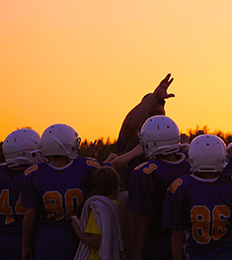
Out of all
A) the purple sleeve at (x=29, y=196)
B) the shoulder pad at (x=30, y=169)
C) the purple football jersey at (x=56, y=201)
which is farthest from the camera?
the shoulder pad at (x=30, y=169)

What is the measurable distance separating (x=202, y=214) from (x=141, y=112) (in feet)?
7.47

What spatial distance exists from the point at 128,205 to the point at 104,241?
0.47 metres

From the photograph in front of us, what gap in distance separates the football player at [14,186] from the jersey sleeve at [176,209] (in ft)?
6.35

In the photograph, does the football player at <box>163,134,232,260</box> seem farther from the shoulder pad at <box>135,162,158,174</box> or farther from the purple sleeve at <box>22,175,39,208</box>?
the purple sleeve at <box>22,175,39,208</box>

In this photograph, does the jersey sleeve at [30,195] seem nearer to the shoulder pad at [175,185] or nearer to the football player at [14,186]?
the football player at [14,186]

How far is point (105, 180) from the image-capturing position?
6434 millimetres

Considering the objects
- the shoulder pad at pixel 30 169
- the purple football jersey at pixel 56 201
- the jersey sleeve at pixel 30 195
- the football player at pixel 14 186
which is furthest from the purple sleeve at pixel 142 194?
the football player at pixel 14 186

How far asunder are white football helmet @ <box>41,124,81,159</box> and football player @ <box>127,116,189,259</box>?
0.94 m

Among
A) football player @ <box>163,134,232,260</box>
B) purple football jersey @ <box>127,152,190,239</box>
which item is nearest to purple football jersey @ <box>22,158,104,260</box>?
purple football jersey @ <box>127,152,190,239</box>

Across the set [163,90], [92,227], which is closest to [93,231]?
[92,227]

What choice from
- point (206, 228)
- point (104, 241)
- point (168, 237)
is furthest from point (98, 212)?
point (206, 228)

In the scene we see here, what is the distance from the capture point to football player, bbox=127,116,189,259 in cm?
605

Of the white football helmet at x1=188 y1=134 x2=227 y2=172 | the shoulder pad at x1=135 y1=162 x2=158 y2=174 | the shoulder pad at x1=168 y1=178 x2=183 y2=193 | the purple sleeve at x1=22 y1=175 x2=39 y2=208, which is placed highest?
the white football helmet at x1=188 y1=134 x2=227 y2=172

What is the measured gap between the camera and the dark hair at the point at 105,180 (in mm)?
6430
